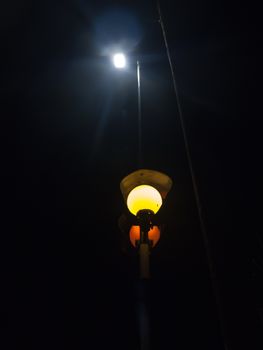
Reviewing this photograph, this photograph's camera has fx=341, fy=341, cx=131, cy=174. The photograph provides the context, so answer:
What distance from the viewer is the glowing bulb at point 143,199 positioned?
345 cm

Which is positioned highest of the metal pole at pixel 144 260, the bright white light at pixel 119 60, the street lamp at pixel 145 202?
the bright white light at pixel 119 60

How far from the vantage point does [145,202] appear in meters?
3.45

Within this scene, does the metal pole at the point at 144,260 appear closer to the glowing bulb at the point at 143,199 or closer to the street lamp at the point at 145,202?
the street lamp at the point at 145,202

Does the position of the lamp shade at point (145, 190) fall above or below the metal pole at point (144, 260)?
above

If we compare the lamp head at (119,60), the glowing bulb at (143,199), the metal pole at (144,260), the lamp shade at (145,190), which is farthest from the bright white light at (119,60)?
the metal pole at (144,260)

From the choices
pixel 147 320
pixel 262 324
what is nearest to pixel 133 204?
pixel 147 320

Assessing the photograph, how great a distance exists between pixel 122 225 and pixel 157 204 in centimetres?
42

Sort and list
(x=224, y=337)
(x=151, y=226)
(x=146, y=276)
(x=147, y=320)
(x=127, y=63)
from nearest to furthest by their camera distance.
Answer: (x=147, y=320) → (x=146, y=276) → (x=151, y=226) → (x=224, y=337) → (x=127, y=63)

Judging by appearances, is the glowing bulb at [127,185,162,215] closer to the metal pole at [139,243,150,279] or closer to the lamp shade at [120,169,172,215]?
the lamp shade at [120,169,172,215]

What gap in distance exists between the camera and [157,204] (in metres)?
3.51

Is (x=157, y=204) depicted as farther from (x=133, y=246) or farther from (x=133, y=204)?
(x=133, y=246)

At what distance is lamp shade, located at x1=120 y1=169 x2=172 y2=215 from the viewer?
3.46m

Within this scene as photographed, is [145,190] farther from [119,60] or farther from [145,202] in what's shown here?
[119,60]

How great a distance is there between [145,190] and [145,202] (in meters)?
0.13
